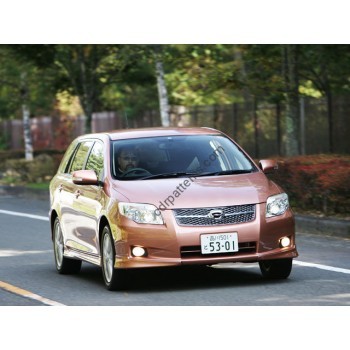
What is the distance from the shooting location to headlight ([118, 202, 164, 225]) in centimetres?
1117

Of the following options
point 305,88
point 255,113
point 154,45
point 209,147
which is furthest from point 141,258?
point 305,88

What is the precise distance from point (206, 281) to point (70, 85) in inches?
898

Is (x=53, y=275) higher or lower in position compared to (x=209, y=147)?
lower

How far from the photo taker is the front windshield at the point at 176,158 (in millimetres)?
12141

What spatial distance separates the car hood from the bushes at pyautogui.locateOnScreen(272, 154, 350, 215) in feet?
19.4

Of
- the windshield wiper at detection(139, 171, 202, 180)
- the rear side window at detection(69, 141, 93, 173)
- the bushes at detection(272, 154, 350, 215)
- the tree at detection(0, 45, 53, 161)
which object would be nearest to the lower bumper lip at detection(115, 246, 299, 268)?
the windshield wiper at detection(139, 171, 202, 180)

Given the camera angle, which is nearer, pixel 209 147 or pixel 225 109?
pixel 209 147

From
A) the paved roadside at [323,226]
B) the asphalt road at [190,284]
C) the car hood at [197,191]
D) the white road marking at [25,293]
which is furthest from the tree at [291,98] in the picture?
the white road marking at [25,293]

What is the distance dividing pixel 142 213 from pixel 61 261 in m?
2.83

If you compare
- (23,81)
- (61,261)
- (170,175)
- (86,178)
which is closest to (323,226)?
(61,261)

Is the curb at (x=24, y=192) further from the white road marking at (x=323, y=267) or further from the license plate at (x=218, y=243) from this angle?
the license plate at (x=218, y=243)

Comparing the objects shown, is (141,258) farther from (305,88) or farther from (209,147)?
(305,88)

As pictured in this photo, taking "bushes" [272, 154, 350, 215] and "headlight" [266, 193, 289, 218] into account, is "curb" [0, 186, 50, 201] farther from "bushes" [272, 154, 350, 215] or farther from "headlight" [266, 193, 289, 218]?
"headlight" [266, 193, 289, 218]

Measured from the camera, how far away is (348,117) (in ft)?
92.9
